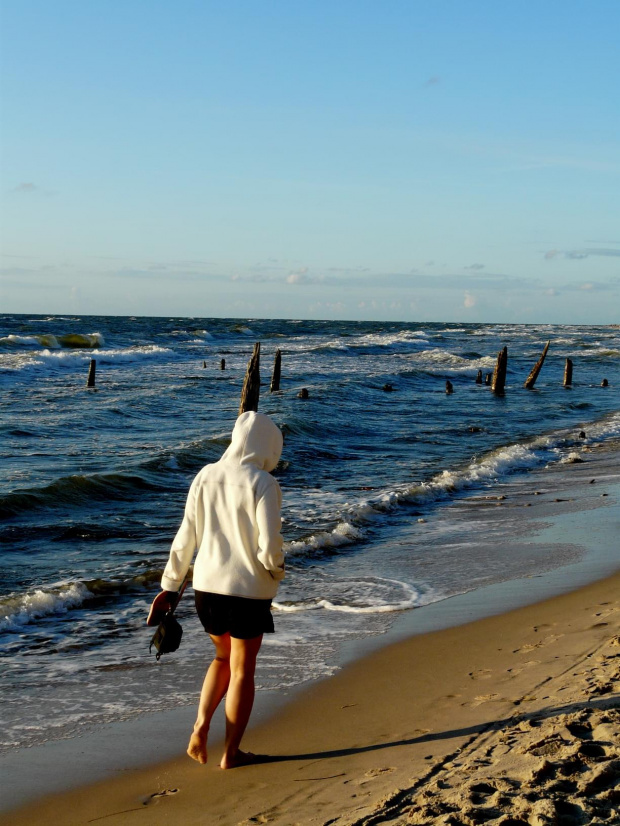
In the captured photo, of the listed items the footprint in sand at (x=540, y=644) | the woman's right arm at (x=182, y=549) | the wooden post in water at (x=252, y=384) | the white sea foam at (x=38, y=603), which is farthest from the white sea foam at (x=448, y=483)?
the woman's right arm at (x=182, y=549)

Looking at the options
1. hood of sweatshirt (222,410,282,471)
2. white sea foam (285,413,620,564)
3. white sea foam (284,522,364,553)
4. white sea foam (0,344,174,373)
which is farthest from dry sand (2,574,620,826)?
white sea foam (0,344,174,373)

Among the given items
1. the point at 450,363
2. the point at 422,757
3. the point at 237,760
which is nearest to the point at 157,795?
the point at 237,760

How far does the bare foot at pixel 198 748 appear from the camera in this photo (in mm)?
4207

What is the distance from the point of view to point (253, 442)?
4078 mm

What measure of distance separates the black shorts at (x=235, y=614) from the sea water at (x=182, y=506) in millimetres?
1334

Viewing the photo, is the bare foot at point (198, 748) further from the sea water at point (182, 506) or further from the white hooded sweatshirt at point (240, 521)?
the sea water at point (182, 506)

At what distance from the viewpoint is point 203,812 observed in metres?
3.71

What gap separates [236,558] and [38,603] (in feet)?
12.8

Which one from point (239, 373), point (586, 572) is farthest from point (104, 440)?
point (239, 373)

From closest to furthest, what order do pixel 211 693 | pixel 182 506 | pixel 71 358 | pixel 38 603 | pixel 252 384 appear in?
pixel 211 693
pixel 38 603
pixel 182 506
pixel 252 384
pixel 71 358

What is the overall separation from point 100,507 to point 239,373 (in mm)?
27335

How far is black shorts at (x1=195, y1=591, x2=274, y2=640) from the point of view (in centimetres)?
406

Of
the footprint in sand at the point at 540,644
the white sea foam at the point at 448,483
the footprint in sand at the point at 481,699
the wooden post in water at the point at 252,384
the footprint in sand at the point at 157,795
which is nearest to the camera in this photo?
the footprint in sand at the point at 157,795

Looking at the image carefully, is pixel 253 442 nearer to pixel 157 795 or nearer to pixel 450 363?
pixel 157 795
